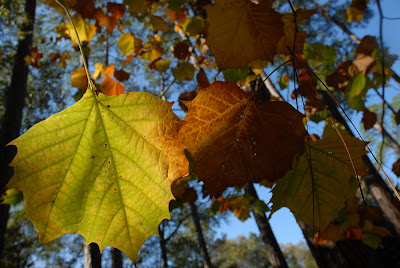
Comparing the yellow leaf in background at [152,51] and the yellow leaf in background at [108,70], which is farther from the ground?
the yellow leaf in background at [152,51]

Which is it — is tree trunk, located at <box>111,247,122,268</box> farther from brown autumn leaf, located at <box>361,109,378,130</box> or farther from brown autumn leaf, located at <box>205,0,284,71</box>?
brown autumn leaf, located at <box>361,109,378,130</box>

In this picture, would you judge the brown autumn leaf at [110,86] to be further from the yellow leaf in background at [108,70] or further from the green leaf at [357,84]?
the green leaf at [357,84]

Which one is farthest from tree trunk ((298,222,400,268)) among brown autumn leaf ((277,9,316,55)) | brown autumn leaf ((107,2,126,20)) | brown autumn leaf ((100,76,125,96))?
brown autumn leaf ((107,2,126,20))

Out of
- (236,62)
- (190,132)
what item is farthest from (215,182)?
(236,62)

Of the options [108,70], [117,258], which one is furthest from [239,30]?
[117,258]

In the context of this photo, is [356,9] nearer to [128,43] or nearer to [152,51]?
[152,51]

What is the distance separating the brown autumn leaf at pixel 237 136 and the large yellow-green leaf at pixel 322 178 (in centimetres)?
12

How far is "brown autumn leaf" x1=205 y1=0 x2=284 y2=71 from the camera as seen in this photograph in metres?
0.76

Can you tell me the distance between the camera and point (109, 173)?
1.69 ft

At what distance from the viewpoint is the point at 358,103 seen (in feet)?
6.64

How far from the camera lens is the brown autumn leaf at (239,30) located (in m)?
0.76

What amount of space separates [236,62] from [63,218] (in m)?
0.62

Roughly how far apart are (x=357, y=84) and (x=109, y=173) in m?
1.95

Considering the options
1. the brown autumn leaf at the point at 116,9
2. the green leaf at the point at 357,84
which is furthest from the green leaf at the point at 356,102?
the brown autumn leaf at the point at 116,9
